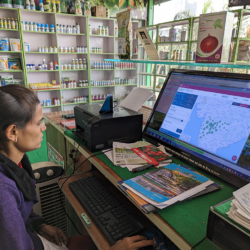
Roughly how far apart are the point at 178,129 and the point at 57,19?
4.82 m

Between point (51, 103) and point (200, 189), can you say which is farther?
point (51, 103)

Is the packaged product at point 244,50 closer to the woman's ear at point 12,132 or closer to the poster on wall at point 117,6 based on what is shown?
the poster on wall at point 117,6

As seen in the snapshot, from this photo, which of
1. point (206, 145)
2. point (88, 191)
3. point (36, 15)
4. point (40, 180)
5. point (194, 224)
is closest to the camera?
point (194, 224)

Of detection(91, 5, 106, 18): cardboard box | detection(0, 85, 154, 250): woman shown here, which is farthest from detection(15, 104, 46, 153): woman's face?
detection(91, 5, 106, 18): cardboard box

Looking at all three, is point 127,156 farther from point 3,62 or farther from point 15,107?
point 3,62

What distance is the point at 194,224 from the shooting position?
2.21 ft

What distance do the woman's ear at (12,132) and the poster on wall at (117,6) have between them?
4792 mm

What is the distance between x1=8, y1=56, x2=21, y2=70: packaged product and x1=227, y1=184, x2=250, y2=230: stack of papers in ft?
16.1

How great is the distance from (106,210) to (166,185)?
1.02ft

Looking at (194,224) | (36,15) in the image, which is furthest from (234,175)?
(36,15)

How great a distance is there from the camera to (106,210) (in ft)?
3.16

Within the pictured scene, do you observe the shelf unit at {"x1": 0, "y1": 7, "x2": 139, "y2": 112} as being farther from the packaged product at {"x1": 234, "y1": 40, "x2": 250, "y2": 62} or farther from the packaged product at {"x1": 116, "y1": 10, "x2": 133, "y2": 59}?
the packaged product at {"x1": 116, "y1": 10, "x2": 133, "y2": 59}

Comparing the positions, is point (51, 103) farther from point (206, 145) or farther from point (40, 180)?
point (206, 145)

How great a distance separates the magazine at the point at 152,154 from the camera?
107cm
